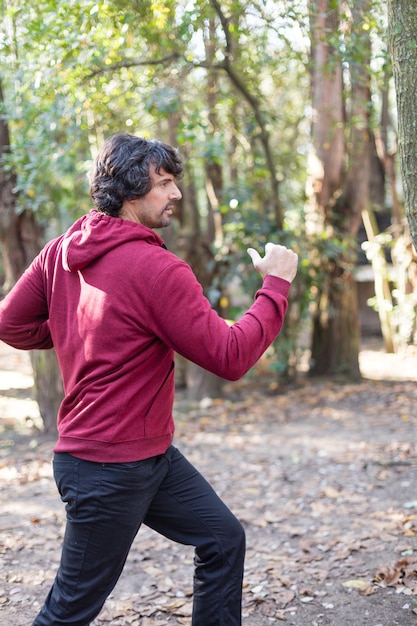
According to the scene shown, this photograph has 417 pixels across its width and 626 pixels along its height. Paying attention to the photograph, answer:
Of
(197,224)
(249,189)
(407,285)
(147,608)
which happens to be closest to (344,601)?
(147,608)

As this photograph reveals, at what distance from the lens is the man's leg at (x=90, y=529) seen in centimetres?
226

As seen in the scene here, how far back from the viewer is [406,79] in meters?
2.69

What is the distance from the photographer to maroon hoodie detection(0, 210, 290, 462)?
85.0 inches

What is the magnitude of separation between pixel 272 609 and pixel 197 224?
6.36 metres

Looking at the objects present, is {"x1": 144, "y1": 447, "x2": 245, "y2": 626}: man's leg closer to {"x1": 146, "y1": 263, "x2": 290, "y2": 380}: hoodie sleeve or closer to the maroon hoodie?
the maroon hoodie

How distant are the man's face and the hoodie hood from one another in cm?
5

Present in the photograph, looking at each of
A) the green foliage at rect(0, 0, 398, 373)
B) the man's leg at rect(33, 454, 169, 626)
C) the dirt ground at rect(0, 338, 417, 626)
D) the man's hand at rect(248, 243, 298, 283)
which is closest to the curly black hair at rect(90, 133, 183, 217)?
A: the man's hand at rect(248, 243, 298, 283)

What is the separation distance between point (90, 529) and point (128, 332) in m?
0.65

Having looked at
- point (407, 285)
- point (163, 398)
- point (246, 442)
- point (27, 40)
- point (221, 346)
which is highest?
point (27, 40)

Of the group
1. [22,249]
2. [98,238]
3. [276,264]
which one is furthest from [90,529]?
[22,249]

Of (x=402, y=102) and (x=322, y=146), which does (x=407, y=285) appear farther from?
(x=402, y=102)

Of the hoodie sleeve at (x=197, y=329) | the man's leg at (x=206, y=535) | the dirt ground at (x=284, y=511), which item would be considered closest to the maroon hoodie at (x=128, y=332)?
the hoodie sleeve at (x=197, y=329)

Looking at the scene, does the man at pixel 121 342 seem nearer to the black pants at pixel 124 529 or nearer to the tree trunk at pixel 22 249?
the black pants at pixel 124 529

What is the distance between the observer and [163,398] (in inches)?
92.9
